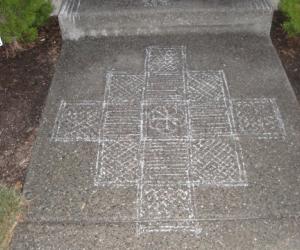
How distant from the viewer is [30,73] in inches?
166

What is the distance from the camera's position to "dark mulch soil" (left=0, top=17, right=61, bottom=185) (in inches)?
131

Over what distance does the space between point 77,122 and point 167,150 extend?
33.8 inches

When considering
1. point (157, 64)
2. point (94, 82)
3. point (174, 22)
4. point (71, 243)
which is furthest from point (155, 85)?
point (71, 243)

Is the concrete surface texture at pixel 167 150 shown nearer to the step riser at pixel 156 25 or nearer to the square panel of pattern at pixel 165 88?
the square panel of pattern at pixel 165 88

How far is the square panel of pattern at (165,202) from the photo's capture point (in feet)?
9.25

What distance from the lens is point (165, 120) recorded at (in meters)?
3.54

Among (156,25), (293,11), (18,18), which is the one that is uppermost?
(18,18)

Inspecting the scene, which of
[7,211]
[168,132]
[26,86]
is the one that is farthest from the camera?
[26,86]

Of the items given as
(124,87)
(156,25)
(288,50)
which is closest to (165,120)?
(124,87)

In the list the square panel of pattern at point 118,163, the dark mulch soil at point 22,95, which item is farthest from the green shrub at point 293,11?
the dark mulch soil at point 22,95

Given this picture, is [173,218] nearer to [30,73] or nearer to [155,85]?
[155,85]

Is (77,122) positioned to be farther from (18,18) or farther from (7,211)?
(18,18)

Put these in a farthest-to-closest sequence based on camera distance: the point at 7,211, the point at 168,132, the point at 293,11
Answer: the point at 293,11 < the point at 168,132 < the point at 7,211

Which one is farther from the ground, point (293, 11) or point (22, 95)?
point (293, 11)
